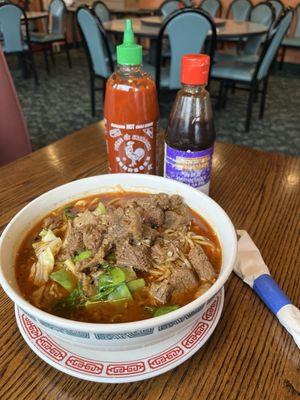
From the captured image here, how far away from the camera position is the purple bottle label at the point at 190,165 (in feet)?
2.79

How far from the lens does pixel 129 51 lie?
84cm

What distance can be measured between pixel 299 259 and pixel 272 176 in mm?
437

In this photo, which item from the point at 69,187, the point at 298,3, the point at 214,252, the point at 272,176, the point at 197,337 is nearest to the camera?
the point at 197,337

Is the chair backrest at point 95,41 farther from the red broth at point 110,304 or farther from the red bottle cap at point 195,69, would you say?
the red broth at point 110,304

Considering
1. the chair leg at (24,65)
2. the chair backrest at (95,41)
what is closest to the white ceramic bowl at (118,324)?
the chair backrest at (95,41)

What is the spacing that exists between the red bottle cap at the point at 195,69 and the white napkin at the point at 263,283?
394mm

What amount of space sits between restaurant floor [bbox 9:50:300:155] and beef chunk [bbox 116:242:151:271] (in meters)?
2.83

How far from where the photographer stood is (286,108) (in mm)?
4848

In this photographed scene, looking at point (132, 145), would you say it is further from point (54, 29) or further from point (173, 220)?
point (54, 29)

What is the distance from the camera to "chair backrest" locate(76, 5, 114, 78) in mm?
3508

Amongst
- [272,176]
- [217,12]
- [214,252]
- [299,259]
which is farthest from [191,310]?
[217,12]

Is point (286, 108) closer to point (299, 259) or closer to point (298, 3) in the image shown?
point (298, 3)

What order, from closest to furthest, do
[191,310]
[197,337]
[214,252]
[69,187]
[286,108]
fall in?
[191,310] < [197,337] < [214,252] < [69,187] < [286,108]

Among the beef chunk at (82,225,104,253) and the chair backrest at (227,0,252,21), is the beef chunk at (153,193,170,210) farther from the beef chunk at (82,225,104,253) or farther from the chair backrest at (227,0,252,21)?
the chair backrest at (227,0,252,21)
